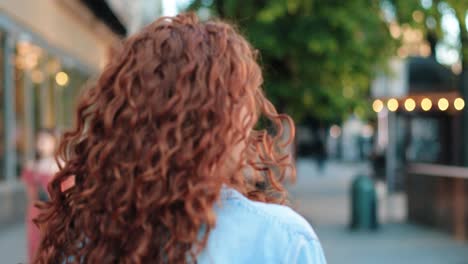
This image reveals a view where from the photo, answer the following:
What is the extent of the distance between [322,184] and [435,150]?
17.0ft

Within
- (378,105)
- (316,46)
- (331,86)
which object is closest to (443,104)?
(378,105)

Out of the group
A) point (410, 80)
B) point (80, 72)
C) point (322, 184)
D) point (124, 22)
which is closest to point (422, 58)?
point (410, 80)

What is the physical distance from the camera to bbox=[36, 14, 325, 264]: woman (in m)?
1.50

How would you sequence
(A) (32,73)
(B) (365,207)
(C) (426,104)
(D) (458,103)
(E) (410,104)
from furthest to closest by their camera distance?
(E) (410,104) < (C) (426,104) < (D) (458,103) < (A) (32,73) < (B) (365,207)

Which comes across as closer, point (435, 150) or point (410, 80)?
point (435, 150)

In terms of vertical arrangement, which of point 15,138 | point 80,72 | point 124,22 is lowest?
point 15,138

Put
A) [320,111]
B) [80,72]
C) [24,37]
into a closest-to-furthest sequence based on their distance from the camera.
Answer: [24,37] → [320,111] → [80,72]

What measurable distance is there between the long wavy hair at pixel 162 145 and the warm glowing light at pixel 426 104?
652 inches

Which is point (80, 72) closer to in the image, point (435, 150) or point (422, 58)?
point (435, 150)

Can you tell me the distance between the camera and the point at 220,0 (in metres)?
13.5

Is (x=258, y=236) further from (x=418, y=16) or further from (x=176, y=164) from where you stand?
(x=418, y=16)

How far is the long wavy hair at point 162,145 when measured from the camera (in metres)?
1.53

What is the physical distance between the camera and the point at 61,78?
59.8 ft

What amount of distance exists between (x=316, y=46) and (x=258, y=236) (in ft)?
34.4
